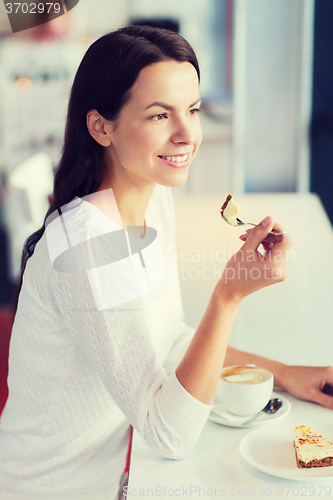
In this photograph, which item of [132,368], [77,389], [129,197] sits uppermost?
[129,197]

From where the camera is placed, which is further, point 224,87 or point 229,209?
point 224,87

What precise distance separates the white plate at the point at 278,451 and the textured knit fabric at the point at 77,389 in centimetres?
8

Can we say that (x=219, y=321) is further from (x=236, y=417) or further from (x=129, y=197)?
(x=129, y=197)

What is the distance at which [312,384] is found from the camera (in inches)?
33.0

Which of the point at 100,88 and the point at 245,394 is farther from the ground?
the point at 100,88

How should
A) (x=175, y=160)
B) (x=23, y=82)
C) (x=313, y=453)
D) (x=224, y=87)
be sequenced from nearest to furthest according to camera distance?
(x=313, y=453)
(x=175, y=160)
(x=23, y=82)
(x=224, y=87)

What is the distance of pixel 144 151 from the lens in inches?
33.9

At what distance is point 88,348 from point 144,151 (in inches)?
13.5

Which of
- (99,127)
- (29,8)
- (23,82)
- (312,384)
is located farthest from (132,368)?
(29,8)

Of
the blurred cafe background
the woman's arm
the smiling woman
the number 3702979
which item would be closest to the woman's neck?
the smiling woman

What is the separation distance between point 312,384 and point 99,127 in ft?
1.89

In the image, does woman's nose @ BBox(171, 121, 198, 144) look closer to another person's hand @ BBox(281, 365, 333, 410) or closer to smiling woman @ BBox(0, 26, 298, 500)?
smiling woman @ BBox(0, 26, 298, 500)

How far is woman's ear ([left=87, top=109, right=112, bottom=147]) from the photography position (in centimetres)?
88

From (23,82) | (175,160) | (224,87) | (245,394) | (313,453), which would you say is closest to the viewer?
(313,453)
